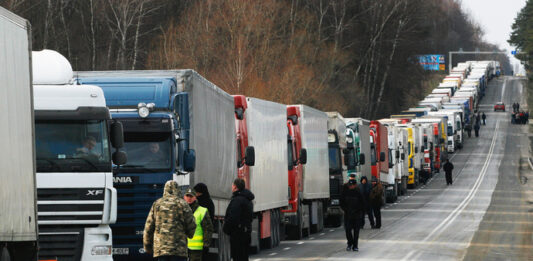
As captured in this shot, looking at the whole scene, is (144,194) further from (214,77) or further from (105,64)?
(105,64)

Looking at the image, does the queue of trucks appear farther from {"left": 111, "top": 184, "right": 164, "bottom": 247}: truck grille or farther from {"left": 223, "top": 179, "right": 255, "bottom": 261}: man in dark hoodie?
{"left": 223, "top": 179, "right": 255, "bottom": 261}: man in dark hoodie

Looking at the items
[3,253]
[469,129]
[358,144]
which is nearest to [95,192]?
[3,253]

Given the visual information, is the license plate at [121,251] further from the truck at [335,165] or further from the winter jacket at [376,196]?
the truck at [335,165]

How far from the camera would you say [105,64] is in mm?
73062

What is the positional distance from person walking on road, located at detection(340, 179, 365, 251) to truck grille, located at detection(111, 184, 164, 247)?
353 inches

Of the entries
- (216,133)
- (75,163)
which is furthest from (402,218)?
(75,163)

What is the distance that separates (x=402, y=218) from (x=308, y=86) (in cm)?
3126

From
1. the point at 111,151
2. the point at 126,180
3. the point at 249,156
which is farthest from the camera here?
the point at 249,156

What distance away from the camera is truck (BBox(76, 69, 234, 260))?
16906 mm

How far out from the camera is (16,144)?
11.7m

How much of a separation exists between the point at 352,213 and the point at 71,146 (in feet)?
38.8

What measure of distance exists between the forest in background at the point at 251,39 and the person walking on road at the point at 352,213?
35.5 meters

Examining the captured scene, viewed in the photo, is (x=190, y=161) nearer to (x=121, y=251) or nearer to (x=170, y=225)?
(x=121, y=251)

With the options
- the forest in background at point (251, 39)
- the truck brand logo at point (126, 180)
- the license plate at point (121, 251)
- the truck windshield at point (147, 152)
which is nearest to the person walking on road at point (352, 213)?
the license plate at point (121, 251)
